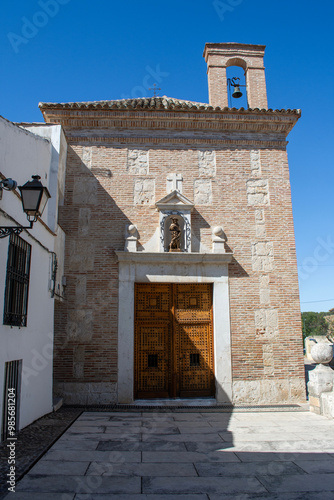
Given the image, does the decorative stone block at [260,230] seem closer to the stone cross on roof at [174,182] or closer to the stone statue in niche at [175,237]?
the stone statue in niche at [175,237]

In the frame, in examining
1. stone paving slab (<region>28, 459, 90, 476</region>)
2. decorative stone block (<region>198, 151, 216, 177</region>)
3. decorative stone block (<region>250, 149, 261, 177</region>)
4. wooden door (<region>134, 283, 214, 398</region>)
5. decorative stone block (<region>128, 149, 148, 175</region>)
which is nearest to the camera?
stone paving slab (<region>28, 459, 90, 476</region>)

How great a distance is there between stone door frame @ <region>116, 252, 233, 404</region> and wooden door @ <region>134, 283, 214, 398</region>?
197 mm

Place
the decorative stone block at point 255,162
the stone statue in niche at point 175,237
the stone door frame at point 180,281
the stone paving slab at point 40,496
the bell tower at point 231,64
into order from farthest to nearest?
the bell tower at point 231,64 < the decorative stone block at point 255,162 < the stone statue in niche at point 175,237 < the stone door frame at point 180,281 < the stone paving slab at point 40,496

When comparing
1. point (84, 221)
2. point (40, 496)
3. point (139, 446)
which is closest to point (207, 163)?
point (84, 221)

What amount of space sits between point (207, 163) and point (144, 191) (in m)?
1.50

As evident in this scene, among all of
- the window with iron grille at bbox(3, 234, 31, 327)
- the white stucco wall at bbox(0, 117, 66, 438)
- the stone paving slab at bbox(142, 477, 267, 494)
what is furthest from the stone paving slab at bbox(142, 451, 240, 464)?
the window with iron grille at bbox(3, 234, 31, 327)

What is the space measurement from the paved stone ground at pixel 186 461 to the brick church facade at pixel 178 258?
1345mm

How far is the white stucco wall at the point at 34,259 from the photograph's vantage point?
4902 millimetres

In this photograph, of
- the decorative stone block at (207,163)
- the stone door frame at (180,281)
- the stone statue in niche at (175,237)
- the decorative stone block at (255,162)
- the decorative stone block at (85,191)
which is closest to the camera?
the stone door frame at (180,281)

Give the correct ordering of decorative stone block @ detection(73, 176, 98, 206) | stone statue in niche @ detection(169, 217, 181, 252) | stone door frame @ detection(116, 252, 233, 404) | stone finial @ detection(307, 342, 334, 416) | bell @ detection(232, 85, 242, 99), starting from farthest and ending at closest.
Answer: bell @ detection(232, 85, 242, 99)
decorative stone block @ detection(73, 176, 98, 206)
stone statue in niche @ detection(169, 217, 181, 252)
stone door frame @ detection(116, 252, 233, 404)
stone finial @ detection(307, 342, 334, 416)

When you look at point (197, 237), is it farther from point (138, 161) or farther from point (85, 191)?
point (85, 191)

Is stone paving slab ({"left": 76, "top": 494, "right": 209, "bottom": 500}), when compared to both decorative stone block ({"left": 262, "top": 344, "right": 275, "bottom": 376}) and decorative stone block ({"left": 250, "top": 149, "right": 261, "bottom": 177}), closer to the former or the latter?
decorative stone block ({"left": 262, "top": 344, "right": 275, "bottom": 376})

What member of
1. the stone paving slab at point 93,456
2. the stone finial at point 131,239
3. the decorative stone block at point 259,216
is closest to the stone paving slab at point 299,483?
the stone paving slab at point 93,456

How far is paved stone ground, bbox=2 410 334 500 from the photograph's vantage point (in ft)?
11.0
